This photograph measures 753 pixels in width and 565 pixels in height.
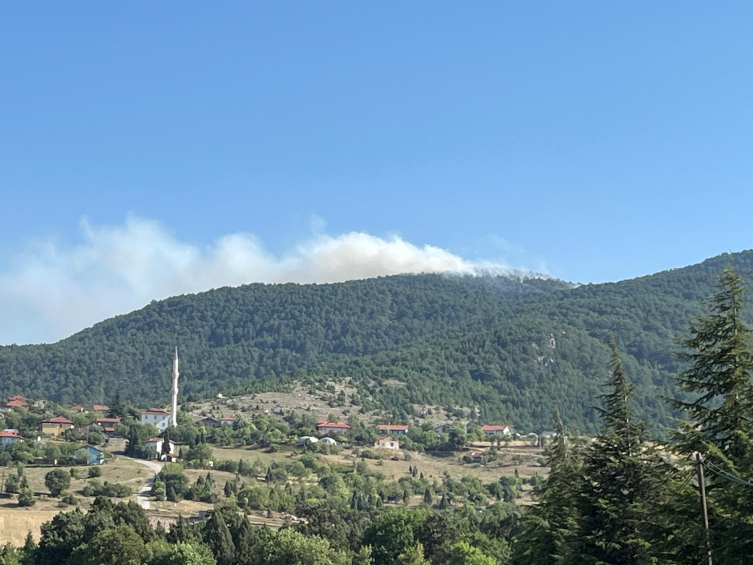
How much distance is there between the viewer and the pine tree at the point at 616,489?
35.9 meters

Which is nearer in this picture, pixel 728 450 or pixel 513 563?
pixel 728 450

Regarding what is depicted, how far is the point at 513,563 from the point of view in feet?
155

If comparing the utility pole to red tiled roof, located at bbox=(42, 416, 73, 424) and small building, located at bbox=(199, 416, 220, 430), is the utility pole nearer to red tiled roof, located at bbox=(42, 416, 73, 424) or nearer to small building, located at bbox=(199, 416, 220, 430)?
red tiled roof, located at bbox=(42, 416, 73, 424)

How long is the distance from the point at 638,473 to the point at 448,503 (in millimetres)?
107165

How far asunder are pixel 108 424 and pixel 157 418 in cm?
1222

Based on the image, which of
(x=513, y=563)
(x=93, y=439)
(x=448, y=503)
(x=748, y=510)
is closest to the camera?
→ (x=748, y=510)

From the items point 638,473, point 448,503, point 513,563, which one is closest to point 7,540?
point 448,503

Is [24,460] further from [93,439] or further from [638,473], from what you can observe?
[638,473]

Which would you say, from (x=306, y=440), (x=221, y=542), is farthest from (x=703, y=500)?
(x=306, y=440)

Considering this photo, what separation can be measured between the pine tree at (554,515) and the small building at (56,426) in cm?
14079

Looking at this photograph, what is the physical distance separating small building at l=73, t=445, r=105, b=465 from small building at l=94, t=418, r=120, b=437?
87.3 feet

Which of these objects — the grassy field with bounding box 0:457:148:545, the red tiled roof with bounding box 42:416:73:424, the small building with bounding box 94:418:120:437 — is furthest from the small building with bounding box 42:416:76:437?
the grassy field with bounding box 0:457:148:545

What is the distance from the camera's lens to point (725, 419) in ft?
96.1

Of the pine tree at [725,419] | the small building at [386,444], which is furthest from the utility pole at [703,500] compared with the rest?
the small building at [386,444]
